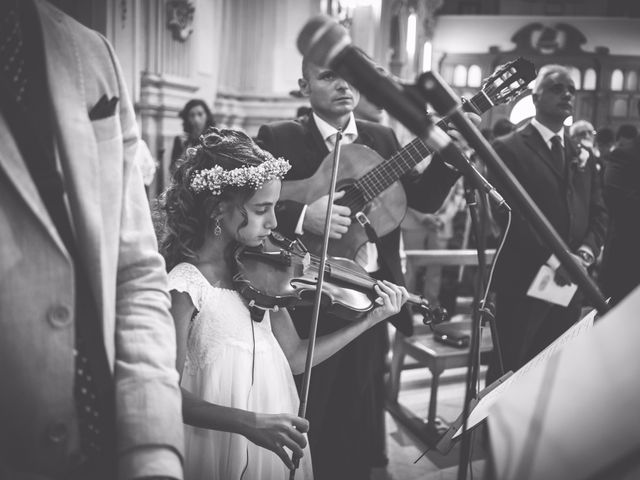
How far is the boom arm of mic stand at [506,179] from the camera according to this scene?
2.81ft

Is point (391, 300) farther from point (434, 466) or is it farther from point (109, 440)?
point (434, 466)

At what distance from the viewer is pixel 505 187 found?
1006 millimetres

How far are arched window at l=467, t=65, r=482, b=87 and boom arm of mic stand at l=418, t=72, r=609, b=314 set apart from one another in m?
16.9

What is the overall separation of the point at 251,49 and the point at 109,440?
4.99 metres

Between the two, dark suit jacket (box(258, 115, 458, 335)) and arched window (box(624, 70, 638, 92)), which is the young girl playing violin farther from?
arched window (box(624, 70, 638, 92))

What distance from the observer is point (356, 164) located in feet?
6.85

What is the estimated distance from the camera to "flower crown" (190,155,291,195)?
5.12ft

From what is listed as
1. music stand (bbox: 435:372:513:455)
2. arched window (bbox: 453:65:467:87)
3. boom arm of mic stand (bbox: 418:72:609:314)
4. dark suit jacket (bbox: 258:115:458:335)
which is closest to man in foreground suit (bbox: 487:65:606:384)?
dark suit jacket (bbox: 258:115:458:335)

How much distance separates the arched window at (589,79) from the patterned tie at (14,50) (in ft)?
60.3

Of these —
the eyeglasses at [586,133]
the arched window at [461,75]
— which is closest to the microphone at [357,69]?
the eyeglasses at [586,133]

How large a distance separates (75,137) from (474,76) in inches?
685

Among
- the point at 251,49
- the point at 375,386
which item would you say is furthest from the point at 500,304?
the point at 251,49

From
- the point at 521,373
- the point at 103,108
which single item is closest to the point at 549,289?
the point at 521,373

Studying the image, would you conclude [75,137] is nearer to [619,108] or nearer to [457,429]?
[457,429]
